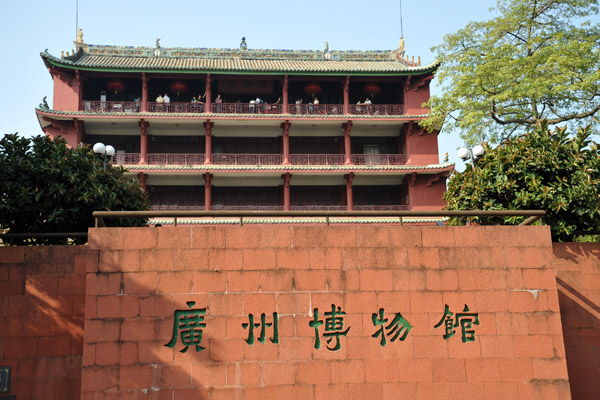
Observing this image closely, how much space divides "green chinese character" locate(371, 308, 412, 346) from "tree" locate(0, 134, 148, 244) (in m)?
5.15

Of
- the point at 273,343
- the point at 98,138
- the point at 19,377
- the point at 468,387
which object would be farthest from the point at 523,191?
the point at 98,138

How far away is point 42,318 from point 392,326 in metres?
5.14

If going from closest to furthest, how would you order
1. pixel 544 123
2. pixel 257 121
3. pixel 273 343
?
1. pixel 273 343
2. pixel 544 123
3. pixel 257 121

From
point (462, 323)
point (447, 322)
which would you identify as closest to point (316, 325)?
point (447, 322)

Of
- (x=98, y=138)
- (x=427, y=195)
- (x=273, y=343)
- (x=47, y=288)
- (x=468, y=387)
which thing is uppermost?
(x=98, y=138)

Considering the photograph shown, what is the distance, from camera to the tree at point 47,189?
9789 mm

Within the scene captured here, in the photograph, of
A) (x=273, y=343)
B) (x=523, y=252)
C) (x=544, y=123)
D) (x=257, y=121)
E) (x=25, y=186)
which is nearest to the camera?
(x=273, y=343)

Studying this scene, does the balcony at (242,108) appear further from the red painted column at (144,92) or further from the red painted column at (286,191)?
the red painted column at (286,191)

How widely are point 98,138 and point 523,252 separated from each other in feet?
79.8

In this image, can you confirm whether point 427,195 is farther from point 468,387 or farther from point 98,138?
point 468,387

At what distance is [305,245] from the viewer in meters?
7.98

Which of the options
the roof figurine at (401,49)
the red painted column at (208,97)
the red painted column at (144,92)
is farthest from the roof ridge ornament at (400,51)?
the red painted column at (144,92)

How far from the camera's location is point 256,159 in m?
28.0

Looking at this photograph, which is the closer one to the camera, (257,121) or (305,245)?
(305,245)
